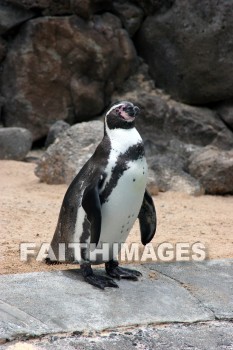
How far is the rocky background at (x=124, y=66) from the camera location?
29.9 feet

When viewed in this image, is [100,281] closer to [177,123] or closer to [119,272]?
[119,272]

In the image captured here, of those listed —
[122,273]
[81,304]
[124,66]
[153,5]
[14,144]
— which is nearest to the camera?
[81,304]

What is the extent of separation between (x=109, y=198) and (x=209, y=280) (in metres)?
0.77

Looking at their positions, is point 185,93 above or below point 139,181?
below

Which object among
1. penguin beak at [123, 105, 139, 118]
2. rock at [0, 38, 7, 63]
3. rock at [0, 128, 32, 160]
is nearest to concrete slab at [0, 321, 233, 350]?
penguin beak at [123, 105, 139, 118]

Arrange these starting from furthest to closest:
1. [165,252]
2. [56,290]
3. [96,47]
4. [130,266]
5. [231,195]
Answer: [96,47]
[231,195]
[165,252]
[130,266]
[56,290]

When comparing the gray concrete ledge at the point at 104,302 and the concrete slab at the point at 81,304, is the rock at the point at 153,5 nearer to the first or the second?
the gray concrete ledge at the point at 104,302

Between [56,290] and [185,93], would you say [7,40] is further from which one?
[56,290]

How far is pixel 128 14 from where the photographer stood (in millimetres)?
9531

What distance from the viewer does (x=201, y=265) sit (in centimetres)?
384

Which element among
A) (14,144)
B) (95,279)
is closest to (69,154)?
(14,144)

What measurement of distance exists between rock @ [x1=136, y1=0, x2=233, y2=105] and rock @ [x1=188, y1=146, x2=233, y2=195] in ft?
7.64

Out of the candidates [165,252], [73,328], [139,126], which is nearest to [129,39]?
[139,126]

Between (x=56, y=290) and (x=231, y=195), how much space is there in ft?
13.7
